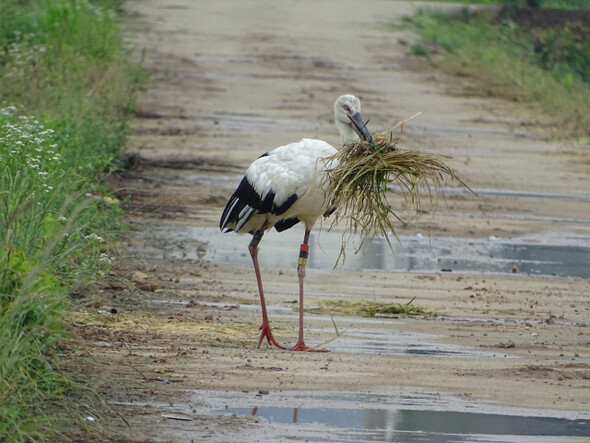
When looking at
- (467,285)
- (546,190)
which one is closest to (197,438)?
(467,285)

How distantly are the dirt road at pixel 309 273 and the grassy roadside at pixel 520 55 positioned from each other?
2.08ft

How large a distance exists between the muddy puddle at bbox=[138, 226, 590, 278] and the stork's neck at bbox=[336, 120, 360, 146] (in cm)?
235

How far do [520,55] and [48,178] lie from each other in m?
20.0

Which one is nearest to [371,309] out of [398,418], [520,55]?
[398,418]

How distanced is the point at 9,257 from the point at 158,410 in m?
1.11

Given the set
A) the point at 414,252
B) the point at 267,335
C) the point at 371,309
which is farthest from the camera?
the point at 414,252

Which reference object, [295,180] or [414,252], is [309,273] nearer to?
[414,252]

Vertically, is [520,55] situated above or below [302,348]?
below

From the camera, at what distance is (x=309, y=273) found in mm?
11453

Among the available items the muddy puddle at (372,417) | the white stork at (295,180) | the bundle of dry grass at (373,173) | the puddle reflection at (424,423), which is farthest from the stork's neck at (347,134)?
the puddle reflection at (424,423)

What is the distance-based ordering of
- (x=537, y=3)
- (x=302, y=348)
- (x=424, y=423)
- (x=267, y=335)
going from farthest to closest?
(x=537, y=3) < (x=267, y=335) < (x=302, y=348) < (x=424, y=423)

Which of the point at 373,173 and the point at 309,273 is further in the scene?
the point at 309,273

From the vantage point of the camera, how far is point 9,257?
22.1 ft

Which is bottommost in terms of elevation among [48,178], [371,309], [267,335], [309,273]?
[309,273]
